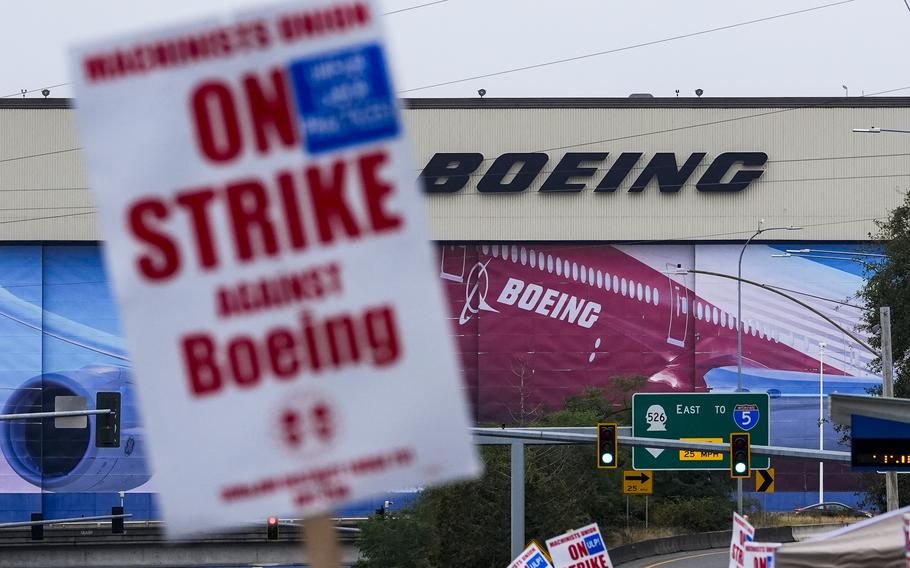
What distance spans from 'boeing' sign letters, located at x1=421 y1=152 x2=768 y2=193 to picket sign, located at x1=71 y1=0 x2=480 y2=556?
244ft

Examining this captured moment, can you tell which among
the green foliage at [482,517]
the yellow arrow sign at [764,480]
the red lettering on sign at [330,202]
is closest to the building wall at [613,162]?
the green foliage at [482,517]

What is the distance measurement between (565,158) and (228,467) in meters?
75.6

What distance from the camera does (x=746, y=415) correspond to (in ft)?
124

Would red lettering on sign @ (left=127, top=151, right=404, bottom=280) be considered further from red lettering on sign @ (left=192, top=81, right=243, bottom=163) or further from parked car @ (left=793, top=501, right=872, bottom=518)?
parked car @ (left=793, top=501, right=872, bottom=518)

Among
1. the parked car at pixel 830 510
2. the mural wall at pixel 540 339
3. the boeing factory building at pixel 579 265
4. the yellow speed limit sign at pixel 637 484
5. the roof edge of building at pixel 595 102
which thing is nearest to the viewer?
the yellow speed limit sign at pixel 637 484

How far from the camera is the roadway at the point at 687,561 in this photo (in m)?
49.7

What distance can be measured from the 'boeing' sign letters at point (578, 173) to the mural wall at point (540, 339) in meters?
3.21

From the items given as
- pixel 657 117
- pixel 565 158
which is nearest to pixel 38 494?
pixel 565 158

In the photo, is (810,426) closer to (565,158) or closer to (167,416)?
(565,158)

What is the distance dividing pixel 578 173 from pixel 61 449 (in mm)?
29401

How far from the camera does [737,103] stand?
262 ft

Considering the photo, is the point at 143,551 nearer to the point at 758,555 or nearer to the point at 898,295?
the point at 898,295

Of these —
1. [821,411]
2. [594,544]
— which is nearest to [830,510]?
[821,411]

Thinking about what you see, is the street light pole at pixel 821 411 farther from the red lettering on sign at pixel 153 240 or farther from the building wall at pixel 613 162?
the red lettering on sign at pixel 153 240
